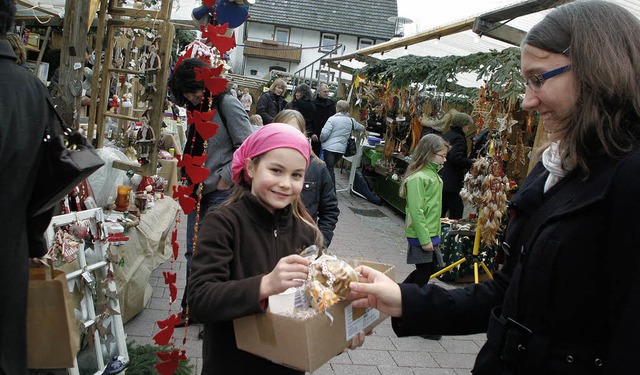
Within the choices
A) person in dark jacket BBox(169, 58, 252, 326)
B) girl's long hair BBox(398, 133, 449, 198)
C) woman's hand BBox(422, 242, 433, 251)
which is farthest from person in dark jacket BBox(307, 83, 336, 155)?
person in dark jacket BBox(169, 58, 252, 326)

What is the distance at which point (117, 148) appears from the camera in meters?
5.57

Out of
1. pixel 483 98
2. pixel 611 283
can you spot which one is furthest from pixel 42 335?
pixel 483 98

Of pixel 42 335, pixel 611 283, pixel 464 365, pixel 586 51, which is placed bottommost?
pixel 464 365

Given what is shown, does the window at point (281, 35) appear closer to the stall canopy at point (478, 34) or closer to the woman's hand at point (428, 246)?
the stall canopy at point (478, 34)

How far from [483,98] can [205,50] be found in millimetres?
4165

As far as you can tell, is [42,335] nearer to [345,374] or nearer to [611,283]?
[611,283]

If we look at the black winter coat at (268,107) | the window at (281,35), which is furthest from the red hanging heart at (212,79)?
the window at (281,35)

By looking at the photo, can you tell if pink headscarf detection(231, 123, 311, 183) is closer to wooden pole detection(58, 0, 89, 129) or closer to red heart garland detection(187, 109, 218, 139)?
red heart garland detection(187, 109, 218, 139)

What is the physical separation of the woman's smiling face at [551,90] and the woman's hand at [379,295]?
709 millimetres

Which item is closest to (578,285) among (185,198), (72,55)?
(185,198)

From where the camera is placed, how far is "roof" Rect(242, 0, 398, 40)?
1874 inches

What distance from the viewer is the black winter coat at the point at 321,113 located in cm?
1193

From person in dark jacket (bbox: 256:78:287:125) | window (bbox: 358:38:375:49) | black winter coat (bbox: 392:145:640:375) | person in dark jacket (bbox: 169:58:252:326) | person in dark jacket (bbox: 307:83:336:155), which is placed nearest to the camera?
black winter coat (bbox: 392:145:640:375)

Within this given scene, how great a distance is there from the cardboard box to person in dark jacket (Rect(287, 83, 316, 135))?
9792mm
